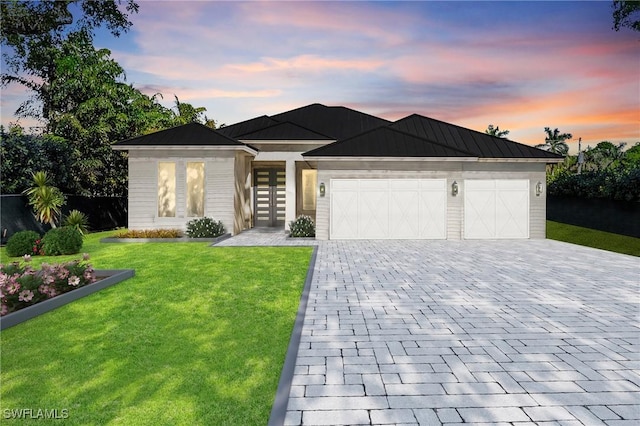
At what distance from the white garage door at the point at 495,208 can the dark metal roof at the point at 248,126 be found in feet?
36.0

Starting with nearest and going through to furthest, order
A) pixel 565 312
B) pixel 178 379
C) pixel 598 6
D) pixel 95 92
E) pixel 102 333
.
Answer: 1. pixel 178 379
2. pixel 102 333
3. pixel 565 312
4. pixel 598 6
5. pixel 95 92

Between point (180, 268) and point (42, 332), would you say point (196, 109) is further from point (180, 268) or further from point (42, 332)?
point (42, 332)

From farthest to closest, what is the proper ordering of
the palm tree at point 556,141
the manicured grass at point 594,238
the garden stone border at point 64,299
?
the palm tree at point 556,141, the manicured grass at point 594,238, the garden stone border at point 64,299

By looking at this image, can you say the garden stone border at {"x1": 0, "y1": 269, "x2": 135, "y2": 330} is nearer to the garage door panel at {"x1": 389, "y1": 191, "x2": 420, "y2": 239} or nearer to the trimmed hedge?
the garage door panel at {"x1": 389, "y1": 191, "x2": 420, "y2": 239}

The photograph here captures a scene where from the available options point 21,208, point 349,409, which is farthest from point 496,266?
point 21,208

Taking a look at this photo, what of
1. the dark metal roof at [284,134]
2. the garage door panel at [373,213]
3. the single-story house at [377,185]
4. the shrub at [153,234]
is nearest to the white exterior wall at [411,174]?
the single-story house at [377,185]

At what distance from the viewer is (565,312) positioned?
5754 mm

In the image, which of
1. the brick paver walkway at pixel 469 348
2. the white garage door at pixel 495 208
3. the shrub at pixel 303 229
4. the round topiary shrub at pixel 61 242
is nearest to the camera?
the brick paver walkway at pixel 469 348

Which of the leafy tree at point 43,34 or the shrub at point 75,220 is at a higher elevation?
the leafy tree at point 43,34

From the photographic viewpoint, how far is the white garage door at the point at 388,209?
1498cm

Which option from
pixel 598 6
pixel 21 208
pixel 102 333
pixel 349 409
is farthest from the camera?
pixel 598 6

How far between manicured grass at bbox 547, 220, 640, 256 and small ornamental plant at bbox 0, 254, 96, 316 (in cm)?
1701

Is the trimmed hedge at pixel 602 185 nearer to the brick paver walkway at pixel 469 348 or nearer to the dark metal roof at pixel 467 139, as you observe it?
the dark metal roof at pixel 467 139

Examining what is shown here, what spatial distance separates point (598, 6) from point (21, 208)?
2726cm
